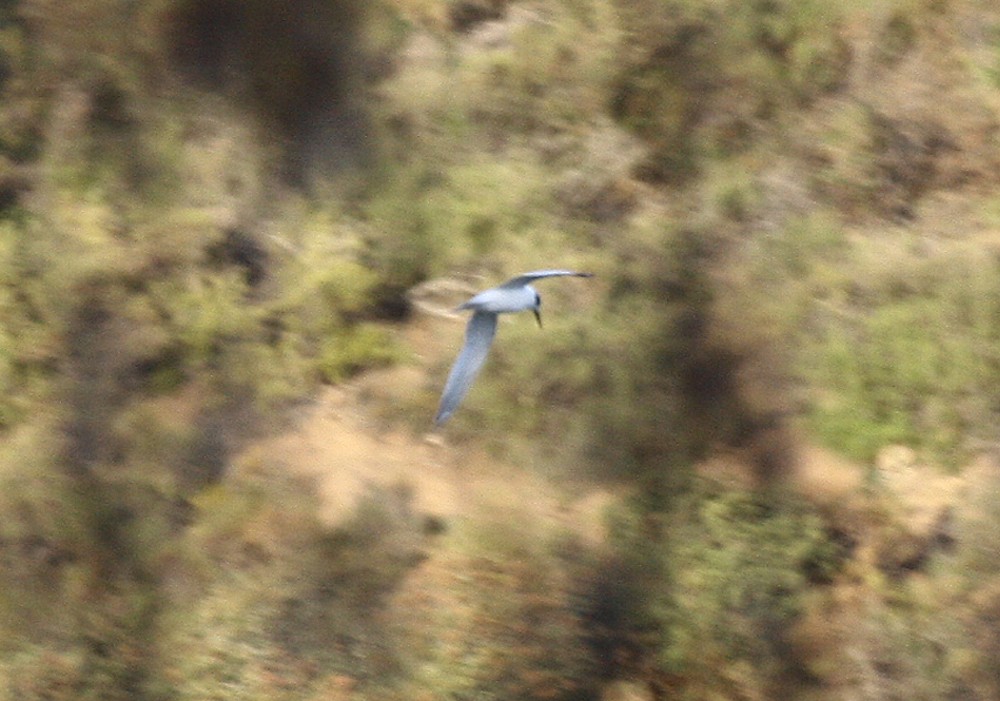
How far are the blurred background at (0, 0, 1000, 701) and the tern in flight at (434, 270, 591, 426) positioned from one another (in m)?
1.50

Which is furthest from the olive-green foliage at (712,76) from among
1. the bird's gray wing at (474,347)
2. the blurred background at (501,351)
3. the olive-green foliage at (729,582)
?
the bird's gray wing at (474,347)

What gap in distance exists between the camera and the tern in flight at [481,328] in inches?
282

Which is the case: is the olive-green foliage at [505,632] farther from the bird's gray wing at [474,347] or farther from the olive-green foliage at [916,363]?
the olive-green foliage at [916,363]

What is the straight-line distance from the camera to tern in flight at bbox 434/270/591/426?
23.5 ft

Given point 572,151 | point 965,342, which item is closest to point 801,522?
point 965,342

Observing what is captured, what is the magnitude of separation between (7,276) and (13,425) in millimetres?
1261

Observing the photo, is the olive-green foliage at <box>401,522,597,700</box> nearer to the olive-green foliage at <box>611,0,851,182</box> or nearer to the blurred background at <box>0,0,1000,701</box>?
the blurred background at <box>0,0,1000,701</box>

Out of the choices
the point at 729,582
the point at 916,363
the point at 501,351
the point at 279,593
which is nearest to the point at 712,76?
the point at 501,351

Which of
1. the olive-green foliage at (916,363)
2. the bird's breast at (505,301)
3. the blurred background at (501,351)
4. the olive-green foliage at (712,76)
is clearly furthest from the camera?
the olive-green foliage at (712,76)

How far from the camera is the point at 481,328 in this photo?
7434 millimetres

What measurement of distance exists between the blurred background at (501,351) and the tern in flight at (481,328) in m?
1.50

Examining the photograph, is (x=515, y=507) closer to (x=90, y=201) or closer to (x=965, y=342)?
(x=965, y=342)

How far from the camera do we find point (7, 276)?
10.8 metres

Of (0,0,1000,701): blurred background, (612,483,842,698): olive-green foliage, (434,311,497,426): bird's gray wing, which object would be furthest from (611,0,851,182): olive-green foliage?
(434,311,497,426): bird's gray wing
